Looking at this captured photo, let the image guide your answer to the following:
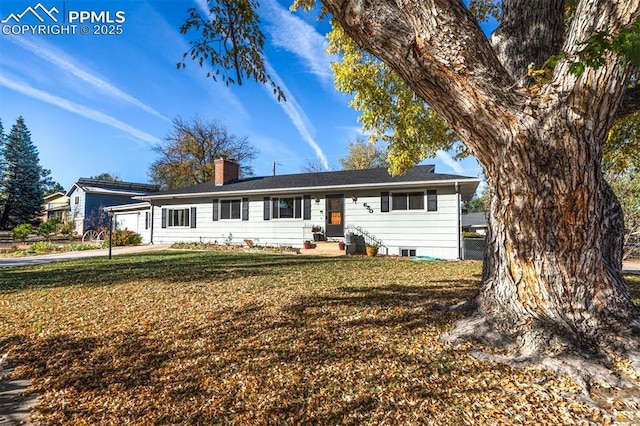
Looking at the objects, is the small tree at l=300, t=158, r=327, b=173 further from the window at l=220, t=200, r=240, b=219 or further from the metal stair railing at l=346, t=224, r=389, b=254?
the metal stair railing at l=346, t=224, r=389, b=254

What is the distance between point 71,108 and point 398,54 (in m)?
14.2

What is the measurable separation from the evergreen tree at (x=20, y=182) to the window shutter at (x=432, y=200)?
37.1 meters

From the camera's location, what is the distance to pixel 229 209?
15.6 metres

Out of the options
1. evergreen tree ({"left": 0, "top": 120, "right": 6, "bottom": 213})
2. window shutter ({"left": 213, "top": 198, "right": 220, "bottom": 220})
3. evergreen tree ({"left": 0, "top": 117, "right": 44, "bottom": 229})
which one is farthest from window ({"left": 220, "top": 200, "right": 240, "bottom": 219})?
evergreen tree ({"left": 0, "top": 120, "right": 6, "bottom": 213})

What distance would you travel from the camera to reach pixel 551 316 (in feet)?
9.21

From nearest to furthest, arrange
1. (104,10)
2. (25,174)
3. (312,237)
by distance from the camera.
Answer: (104,10), (312,237), (25,174)

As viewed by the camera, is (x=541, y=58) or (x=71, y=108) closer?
(x=541, y=58)

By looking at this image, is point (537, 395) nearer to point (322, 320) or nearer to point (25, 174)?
point (322, 320)

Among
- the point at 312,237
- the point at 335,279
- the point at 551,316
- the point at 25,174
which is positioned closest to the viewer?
the point at 551,316

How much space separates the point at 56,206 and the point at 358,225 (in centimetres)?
3555

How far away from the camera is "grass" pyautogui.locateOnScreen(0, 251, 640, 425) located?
2.08m

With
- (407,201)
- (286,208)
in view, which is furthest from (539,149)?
(286,208)

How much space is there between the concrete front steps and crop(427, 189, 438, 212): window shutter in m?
3.82

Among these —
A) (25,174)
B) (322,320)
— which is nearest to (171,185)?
(25,174)
